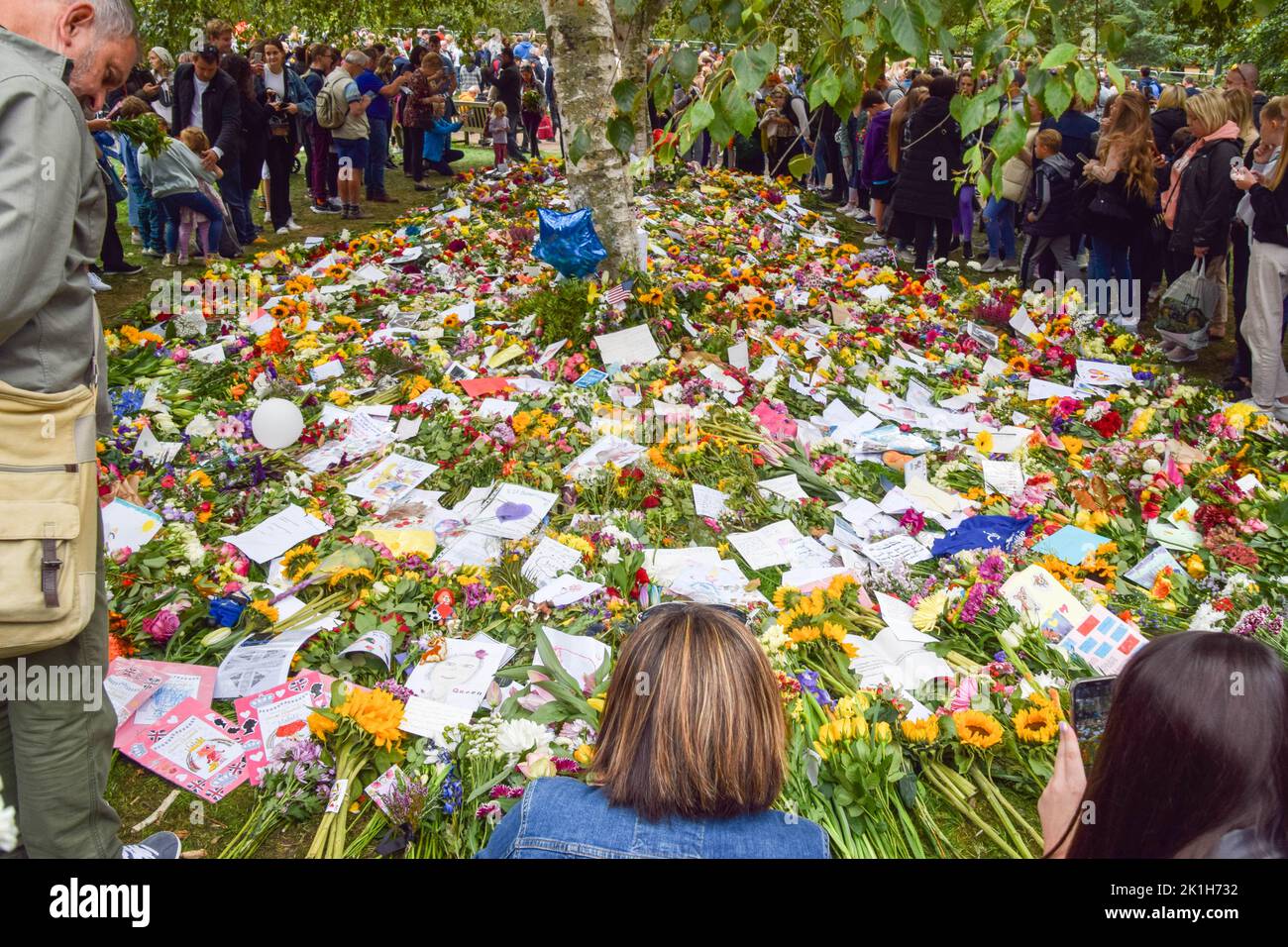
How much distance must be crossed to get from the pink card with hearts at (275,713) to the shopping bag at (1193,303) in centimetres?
737

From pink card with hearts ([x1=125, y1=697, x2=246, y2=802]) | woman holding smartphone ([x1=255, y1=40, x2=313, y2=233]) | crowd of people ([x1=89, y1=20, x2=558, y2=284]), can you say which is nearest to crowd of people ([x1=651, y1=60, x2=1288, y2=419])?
pink card with hearts ([x1=125, y1=697, x2=246, y2=802])

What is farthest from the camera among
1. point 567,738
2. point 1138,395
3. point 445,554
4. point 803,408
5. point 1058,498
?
point 1138,395

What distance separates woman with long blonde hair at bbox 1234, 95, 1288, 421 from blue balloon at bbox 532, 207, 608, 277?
4286mm

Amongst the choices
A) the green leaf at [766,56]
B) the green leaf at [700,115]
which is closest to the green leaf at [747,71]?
the green leaf at [766,56]

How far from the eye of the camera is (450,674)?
3539 mm

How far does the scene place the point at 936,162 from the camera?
949 centimetres

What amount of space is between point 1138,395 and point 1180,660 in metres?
5.45

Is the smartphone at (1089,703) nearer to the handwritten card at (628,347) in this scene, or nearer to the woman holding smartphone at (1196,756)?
the woman holding smartphone at (1196,756)

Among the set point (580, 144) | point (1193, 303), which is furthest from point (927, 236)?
point (580, 144)

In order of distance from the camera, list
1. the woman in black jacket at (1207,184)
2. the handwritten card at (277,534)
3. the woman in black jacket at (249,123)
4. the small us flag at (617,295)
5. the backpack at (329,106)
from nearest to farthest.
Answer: the handwritten card at (277,534) < the small us flag at (617,295) < the woman in black jacket at (1207,184) < the woman in black jacket at (249,123) < the backpack at (329,106)

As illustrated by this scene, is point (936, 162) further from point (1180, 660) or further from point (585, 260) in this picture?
point (1180, 660)

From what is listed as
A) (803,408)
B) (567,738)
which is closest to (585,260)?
(803,408)

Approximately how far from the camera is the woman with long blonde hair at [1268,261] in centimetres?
612

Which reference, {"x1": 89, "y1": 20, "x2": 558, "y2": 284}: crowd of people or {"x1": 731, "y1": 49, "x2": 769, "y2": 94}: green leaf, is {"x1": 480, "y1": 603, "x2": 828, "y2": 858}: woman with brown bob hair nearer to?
{"x1": 731, "y1": 49, "x2": 769, "y2": 94}: green leaf
